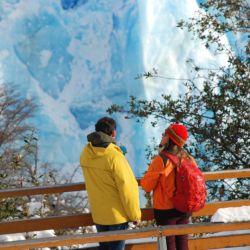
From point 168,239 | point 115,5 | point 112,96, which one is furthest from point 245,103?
point 115,5

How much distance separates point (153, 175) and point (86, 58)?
455 inches

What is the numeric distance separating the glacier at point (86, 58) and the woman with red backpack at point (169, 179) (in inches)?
399

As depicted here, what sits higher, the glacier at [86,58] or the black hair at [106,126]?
the glacier at [86,58]

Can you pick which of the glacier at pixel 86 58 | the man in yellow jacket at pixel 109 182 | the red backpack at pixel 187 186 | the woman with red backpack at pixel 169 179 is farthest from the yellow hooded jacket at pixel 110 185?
the glacier at pixel 86 58

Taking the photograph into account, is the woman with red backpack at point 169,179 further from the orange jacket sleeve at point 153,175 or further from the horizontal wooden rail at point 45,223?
the horizontal wooden rail at point 45,223

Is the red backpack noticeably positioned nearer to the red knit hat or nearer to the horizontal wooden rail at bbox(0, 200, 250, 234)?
the red knit hat

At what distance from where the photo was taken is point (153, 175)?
12.7 feet

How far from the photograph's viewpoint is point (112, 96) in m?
14.7

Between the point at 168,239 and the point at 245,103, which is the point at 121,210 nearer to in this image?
the point at 168,239

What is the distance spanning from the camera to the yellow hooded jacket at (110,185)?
3.78m

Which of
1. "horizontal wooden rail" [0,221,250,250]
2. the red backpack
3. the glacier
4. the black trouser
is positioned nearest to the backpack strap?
the red backpack

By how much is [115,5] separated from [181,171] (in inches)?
469

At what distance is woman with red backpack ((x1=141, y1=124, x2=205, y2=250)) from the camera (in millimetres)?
3850

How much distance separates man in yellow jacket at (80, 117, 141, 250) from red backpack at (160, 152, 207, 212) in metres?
0.25
